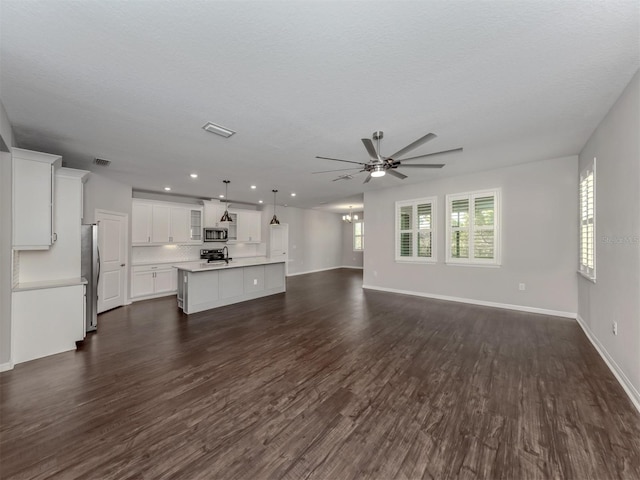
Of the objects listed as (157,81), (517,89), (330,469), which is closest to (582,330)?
(517,89)

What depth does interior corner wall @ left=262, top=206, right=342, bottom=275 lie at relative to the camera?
9.73m

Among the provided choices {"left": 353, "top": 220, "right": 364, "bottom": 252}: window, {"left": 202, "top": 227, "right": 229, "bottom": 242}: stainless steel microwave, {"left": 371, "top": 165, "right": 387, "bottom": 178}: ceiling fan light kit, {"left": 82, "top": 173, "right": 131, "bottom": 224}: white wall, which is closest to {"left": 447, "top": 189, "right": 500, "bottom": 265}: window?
{"left": 371, "top": 165, "right": 387, "bottom": 178}: ceiling fan light kit

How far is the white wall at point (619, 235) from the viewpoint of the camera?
222 cm

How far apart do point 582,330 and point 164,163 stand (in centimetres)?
736

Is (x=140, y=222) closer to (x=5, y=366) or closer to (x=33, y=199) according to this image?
(x=33, y=199)

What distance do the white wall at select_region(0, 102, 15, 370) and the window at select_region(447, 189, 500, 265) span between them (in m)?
7.05

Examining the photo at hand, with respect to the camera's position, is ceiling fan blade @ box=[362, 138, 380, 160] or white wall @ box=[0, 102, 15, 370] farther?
white wall @ box=[0, 102, 15, 370]

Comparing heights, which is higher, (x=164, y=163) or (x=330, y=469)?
(x=164, y=163)

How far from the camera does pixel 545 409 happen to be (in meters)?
2.10

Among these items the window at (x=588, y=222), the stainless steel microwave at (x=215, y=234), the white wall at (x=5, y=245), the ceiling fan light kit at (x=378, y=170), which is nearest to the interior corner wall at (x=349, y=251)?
the stainless steel microwave at (x=215, y=234)

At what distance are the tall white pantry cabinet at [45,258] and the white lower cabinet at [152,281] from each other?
2349mm

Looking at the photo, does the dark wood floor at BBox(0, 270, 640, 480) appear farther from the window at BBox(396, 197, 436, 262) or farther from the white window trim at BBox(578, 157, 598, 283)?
the window at BBox(396, 197, 436, 262)

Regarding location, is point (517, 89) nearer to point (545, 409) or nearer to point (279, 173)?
point (545, 409)

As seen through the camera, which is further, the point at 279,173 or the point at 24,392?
the point at 279,173
